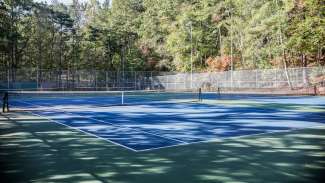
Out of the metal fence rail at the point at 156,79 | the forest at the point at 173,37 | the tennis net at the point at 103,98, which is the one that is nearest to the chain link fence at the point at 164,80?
the metal fence rail at the point at 156,79

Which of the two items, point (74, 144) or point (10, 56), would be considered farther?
point (10, 56)

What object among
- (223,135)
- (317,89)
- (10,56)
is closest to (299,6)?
(317,89)

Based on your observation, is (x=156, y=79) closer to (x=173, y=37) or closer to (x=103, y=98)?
(x=173, y=37)

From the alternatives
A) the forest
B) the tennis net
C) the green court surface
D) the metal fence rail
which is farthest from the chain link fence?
the green court surface

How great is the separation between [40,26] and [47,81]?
1679 centimetres

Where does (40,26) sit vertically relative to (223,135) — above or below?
above

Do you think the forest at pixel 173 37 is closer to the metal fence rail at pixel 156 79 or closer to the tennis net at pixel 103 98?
the metal fence rail at pixel 156 79

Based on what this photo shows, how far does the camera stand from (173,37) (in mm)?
51031

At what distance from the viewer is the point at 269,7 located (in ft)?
123

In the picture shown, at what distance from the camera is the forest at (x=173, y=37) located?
1425 inches

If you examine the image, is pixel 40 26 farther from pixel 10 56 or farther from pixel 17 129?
pixel 17 129

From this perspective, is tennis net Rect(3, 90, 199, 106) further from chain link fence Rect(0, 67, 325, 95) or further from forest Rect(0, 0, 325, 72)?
forest Rect(0, 0, 325, 72)

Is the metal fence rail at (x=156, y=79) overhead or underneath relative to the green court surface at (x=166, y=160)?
overhead

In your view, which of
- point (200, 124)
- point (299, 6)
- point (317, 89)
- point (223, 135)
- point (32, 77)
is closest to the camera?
point (223, 135)
